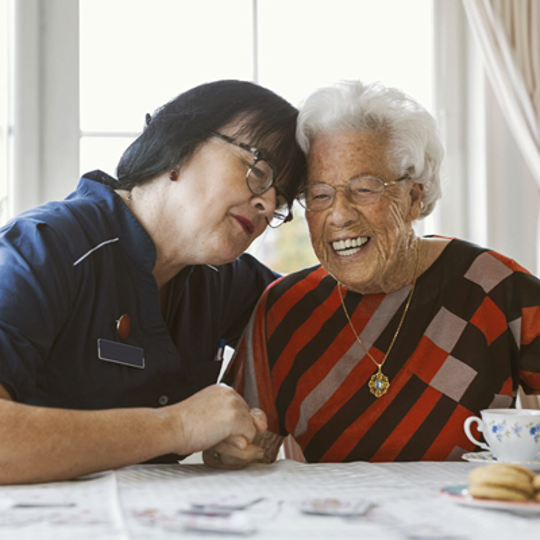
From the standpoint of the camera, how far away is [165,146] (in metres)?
1.51

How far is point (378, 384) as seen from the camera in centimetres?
161

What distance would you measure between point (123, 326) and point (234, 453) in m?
0.38

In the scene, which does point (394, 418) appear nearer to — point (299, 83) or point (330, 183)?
point (330, 183)

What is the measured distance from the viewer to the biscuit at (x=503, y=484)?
2.86ft

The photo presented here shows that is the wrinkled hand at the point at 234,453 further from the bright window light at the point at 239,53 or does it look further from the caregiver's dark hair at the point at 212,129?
A: the bright window light at the point at 239,53

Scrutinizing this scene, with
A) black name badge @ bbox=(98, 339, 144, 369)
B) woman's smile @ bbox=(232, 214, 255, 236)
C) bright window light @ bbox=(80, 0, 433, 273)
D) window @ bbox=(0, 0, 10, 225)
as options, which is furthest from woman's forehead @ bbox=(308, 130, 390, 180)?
window @ bbox=(0, 0, 10, 225)

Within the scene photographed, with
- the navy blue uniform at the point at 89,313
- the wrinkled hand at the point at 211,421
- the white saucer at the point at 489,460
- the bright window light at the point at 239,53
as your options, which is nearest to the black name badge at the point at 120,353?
the navy blue uniform at the point at 89,313

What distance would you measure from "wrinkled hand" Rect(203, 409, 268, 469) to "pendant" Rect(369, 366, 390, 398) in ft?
1.35

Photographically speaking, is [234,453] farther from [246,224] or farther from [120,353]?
[246,224]

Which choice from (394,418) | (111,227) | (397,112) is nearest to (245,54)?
(397,112)

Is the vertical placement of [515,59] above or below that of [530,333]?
above

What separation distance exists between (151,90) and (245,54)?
0.43 m

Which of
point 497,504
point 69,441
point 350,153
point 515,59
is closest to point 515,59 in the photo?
point 515,59

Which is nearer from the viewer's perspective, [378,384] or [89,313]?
[89,313]
